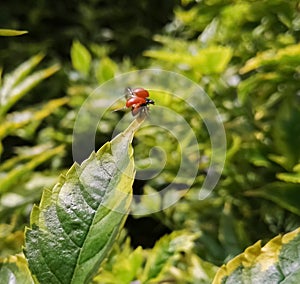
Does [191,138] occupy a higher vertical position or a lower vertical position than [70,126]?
higher

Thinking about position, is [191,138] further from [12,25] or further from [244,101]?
[12,25]

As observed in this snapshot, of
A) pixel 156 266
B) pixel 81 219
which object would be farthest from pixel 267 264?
pixel 156 266

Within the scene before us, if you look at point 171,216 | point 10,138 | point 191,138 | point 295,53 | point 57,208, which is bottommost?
point 10,138

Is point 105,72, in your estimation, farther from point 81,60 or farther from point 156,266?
point 156,266

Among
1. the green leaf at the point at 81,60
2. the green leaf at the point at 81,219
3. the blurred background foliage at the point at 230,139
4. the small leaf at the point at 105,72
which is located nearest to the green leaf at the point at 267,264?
the green leaf at the point at 81,219

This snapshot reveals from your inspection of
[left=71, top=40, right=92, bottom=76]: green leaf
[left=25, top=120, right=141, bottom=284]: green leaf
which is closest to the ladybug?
[left=25, top=120, right=141, bottom=284]: green leaf

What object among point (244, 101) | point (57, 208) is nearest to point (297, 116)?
point (244, 101)

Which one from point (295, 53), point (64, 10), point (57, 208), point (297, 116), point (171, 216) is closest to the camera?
point (57, 208)

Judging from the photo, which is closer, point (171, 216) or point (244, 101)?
point (244, 101)

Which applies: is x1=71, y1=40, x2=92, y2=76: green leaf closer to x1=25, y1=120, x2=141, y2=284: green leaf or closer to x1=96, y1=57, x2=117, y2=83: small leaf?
x1=96, y1=57, x2=117, y2=83: small leaf
